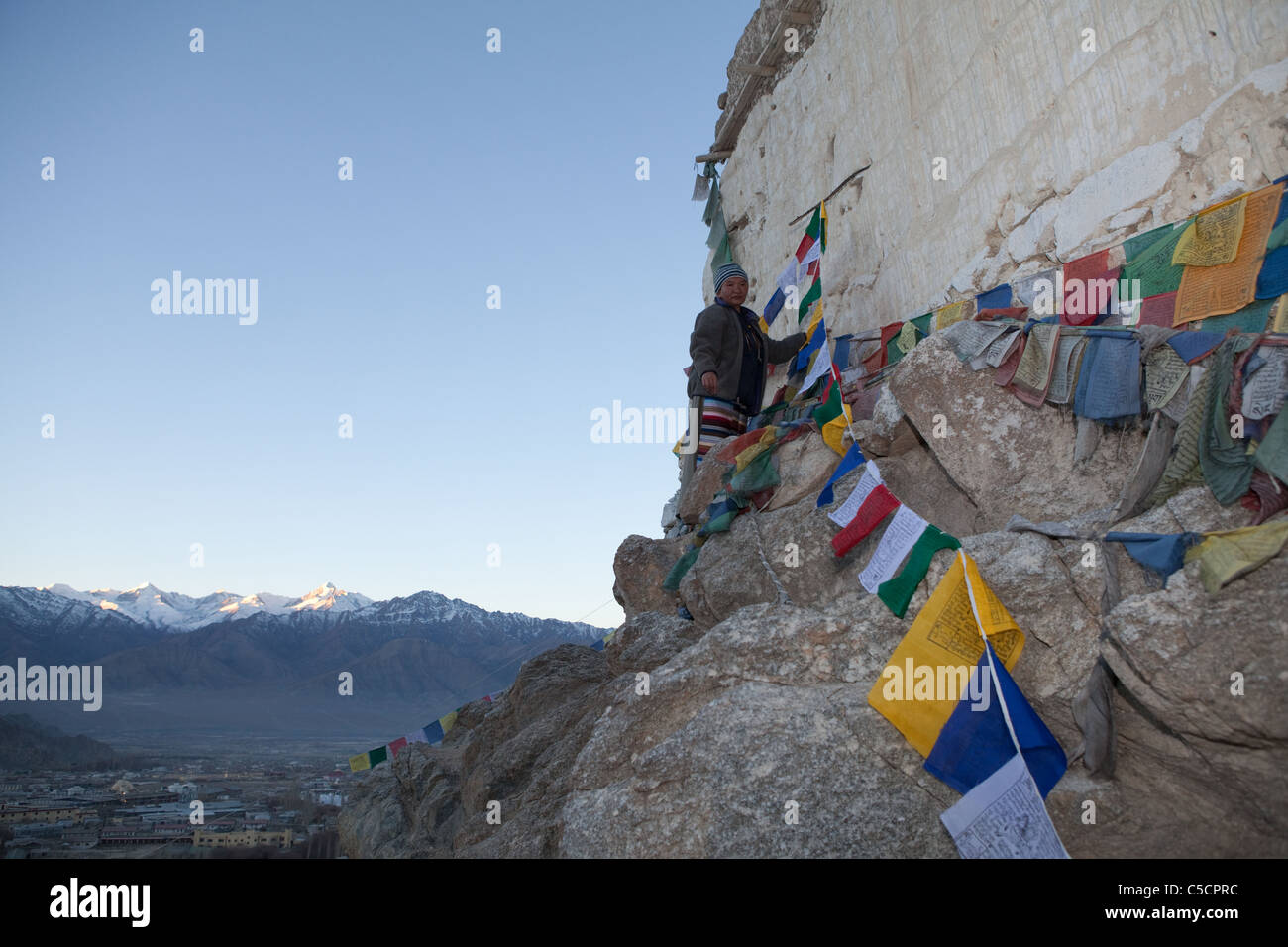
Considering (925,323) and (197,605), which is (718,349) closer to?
(925,323)

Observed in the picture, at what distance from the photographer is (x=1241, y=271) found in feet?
12.8

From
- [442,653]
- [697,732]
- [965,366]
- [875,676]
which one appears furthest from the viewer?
[442,653]

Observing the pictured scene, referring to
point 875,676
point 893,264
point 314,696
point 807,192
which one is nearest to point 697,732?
point 875,676

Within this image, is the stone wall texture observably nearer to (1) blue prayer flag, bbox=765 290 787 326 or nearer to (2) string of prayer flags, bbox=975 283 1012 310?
(2) string of prayer flags, bbox=975 283 1012 310

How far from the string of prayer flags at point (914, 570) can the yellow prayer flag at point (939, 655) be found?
1.11 ft

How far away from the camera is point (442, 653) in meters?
32.8

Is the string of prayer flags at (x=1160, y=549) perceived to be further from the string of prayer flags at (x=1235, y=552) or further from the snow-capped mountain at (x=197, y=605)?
the snow-capped mountain at (x=197, y=605)

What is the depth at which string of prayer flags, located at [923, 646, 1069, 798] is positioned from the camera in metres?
3.19

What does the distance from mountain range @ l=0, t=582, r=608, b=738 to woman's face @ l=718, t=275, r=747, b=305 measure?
59.2ft

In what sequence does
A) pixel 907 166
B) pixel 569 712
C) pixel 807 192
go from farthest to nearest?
pixel 807 192 < pixel 907 166 < pixel 569 712

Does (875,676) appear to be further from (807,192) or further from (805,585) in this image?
(807,192)

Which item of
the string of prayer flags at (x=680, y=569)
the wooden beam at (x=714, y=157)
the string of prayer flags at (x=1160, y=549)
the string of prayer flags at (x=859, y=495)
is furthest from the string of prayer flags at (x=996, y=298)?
the wooden beam at (x=714, y=157)

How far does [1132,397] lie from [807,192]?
223 inches

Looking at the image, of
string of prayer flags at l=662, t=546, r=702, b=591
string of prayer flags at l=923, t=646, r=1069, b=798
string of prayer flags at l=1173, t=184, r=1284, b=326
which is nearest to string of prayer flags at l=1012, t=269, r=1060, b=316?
string of prayer flags at l=1173, t=184, r=1284, b=326
